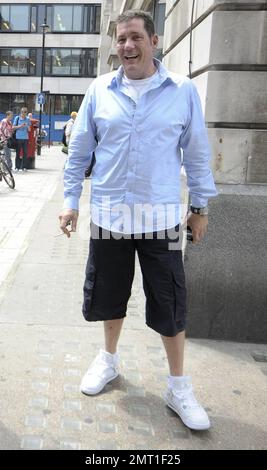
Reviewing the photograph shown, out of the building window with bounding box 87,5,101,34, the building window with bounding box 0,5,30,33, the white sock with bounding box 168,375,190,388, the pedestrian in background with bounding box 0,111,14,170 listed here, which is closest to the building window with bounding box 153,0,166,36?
the white sock with bounding box 168,375,190,388

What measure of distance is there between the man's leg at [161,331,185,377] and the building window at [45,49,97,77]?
47.7 m

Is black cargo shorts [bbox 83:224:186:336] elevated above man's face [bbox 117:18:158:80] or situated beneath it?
situated beneath

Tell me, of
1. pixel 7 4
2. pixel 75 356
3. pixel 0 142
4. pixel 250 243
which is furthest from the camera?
pixel 7 4

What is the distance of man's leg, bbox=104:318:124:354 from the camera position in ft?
10.4

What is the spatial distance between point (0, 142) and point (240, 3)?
1085cm

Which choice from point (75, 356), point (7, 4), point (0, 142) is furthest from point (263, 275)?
point (7, 4)

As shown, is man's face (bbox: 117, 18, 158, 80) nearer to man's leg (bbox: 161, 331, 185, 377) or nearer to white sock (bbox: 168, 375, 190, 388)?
man's leg (bbox: 161, 331, 185, 377)

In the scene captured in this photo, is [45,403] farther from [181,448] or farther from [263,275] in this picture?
[263,275]

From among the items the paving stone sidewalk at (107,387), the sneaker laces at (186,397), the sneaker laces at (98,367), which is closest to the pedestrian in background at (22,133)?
the paving stone sidewalk at (107,387)

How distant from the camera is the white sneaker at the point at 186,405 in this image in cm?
278

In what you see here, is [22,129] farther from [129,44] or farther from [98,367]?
[129,44]

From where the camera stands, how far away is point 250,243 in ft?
12.5

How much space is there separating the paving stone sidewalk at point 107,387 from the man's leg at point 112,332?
0.23 m

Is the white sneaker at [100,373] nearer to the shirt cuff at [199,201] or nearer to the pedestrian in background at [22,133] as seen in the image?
the shirt cuff at [199,201]
